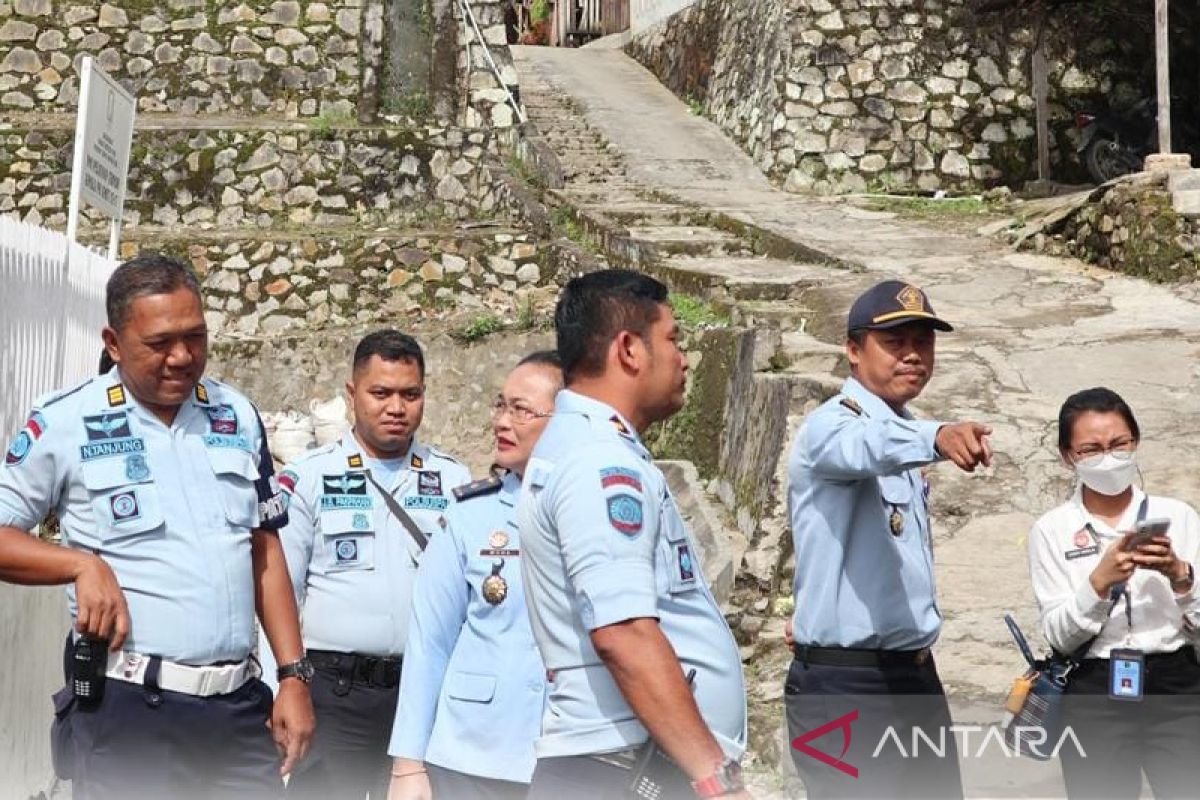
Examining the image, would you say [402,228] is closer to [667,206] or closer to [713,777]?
[667,206]

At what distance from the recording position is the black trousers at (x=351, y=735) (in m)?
4.34

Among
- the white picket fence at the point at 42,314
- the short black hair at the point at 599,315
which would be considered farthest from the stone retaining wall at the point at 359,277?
the short black hair at the point at 599,315

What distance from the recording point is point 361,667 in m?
4.45

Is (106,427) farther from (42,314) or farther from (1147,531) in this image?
(1147,531)

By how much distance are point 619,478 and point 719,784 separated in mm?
527

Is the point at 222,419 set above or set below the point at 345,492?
above

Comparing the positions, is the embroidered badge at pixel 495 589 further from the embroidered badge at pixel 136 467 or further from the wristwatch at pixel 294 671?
the embroidered badge at pixel 136 467

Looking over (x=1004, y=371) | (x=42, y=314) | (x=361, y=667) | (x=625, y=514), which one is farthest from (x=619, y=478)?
(x=1004, y=371)

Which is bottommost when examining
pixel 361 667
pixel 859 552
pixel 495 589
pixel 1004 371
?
pixel 361 667

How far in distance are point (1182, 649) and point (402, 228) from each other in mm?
8744

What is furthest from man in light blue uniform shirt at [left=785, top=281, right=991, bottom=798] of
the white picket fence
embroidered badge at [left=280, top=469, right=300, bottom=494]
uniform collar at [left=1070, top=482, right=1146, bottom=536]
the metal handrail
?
the metal handrail

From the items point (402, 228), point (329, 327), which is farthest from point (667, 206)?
point (329, 327)

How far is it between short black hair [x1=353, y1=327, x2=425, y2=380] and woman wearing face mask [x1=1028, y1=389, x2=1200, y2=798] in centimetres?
184

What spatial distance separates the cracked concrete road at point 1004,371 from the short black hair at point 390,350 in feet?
6.86
